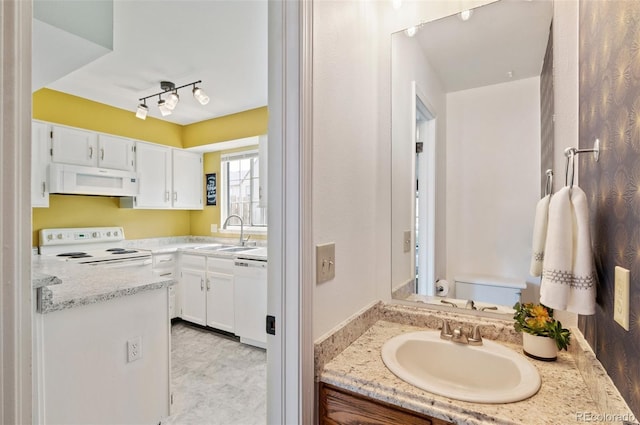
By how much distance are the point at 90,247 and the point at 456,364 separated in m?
3.76

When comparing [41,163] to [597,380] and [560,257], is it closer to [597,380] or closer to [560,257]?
[560,257]

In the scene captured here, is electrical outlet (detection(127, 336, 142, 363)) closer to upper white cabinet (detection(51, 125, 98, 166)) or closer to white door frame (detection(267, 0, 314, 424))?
white door frame (detection(267, 0, 314, 424))

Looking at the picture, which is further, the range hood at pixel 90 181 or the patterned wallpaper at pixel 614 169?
the range hood at pixel 90 181

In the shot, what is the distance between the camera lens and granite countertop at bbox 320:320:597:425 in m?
0.79

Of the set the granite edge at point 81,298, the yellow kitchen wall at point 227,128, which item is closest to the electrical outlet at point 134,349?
the granite edge at point 81,298

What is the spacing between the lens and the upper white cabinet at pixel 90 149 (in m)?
3.04

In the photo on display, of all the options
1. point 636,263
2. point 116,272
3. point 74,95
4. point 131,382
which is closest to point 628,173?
point 636,263

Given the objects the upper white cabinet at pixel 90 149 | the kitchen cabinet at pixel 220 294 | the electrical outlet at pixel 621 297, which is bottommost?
the kitchen cabinet at pixel 220 294

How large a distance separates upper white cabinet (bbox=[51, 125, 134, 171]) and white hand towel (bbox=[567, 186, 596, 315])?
3.86m

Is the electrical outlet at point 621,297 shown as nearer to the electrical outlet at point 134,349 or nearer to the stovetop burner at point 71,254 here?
the electrical outlet at point 134,349

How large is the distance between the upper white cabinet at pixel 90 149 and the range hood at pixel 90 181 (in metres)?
0.10

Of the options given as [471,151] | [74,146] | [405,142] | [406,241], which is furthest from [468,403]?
[74,146]

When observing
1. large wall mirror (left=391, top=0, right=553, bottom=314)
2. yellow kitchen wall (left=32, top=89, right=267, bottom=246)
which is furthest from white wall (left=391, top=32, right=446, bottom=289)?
yellow kitchen wall (left=32, top=89, right=267, bottom=246)

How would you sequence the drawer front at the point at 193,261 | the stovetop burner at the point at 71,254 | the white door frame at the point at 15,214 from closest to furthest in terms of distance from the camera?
1. the white door frame at the point at 15,214
2. the stovetop burner at the point at 71,254
3. the drawer front at the point at 193,261
